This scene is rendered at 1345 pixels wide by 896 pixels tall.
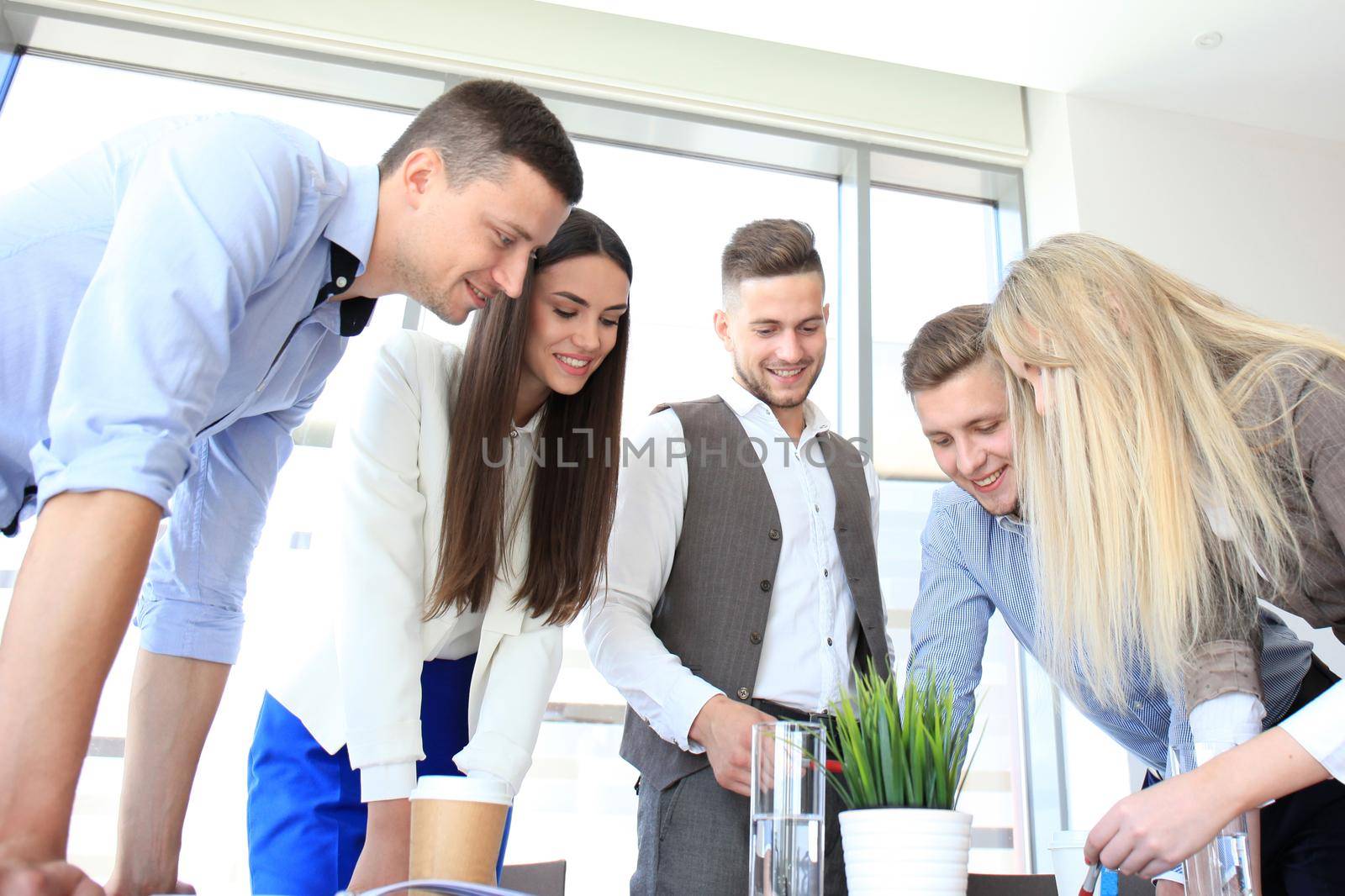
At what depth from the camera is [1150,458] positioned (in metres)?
1.20

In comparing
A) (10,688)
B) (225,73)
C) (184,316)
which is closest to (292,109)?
(225,73)

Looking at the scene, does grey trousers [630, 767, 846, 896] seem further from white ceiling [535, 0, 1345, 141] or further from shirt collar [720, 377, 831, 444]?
white ceiling [535, 0, 1345, 141]

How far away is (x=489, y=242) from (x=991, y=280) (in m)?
2.81

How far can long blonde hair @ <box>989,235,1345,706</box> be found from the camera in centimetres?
116

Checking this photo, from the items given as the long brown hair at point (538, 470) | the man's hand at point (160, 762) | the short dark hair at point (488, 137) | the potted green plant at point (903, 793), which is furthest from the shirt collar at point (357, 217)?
the potted green plant at point (903, 793)

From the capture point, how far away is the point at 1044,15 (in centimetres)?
315

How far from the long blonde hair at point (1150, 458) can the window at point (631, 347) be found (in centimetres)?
137

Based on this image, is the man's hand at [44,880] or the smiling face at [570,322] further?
the smiling face at [570,322]

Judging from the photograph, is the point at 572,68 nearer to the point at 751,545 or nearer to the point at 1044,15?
the point at 1044,15

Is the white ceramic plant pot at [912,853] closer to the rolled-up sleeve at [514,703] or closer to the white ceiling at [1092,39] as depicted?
the rolled-up sleeve at [514,703]

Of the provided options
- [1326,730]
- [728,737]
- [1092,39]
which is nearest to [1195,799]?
[1326,730]

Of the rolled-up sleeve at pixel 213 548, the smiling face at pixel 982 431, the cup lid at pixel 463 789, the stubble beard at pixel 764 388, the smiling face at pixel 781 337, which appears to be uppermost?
the smiling face at pixel 781 337

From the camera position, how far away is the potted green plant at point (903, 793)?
0.80 metres

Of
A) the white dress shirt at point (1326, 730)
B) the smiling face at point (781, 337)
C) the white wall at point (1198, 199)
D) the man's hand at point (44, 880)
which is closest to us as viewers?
the man's hand at point (44, 880)
